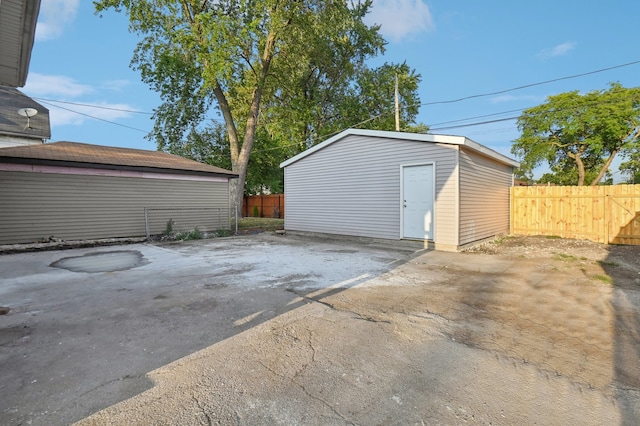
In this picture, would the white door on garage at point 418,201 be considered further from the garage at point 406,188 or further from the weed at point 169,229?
the weed at point 169,229

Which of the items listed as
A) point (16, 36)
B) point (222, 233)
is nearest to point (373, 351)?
point (16, 36)

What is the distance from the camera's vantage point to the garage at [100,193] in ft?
28.7

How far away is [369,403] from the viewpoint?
6.37 ft

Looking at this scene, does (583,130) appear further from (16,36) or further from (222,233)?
(16,36)

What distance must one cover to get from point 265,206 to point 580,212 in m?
20.1

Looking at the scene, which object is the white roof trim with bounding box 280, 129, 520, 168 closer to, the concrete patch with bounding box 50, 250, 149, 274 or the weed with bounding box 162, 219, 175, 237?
the weed with bounding box 162, 219, 175, 237

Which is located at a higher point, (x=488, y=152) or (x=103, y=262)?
(x=488, y=152)

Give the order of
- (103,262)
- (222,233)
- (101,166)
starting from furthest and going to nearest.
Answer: (222,233)
(101,166)
(103,262)

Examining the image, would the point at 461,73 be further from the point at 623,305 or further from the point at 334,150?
the point at 623,305

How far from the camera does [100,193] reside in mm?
10016

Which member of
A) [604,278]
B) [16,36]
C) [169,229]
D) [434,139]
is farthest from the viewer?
[169,229]

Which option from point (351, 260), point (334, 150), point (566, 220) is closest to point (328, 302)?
point (351, 260)

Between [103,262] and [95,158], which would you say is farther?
[95,158]

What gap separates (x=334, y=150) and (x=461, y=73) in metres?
12.5
